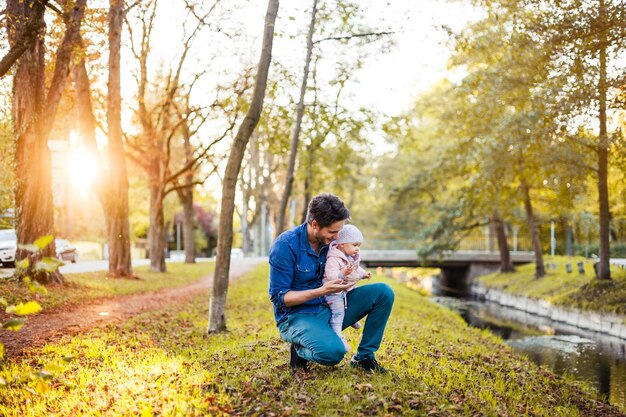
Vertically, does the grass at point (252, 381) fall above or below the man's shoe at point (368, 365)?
below

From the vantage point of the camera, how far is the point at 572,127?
17828mm

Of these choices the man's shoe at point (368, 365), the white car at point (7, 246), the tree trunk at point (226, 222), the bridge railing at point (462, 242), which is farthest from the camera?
the bridge railing at point (462, 242)

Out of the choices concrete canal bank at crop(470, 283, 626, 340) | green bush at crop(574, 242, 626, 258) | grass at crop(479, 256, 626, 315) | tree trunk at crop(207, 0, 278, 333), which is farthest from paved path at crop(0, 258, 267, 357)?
green bush at crop(574, 242, 626, 258)

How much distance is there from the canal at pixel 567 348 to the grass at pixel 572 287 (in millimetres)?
853

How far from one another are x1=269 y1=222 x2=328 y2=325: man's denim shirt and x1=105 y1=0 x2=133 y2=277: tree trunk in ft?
49.1

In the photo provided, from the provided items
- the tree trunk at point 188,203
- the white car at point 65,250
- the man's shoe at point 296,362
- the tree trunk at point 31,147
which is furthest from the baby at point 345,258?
the white car at point 65,250

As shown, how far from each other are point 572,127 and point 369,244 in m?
29.2

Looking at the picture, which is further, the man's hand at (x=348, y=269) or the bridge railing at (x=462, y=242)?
the bridge railing at (x=462, y=242)

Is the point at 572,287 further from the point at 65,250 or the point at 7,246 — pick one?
the point at 65,250

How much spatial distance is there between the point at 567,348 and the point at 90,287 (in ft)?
37.1

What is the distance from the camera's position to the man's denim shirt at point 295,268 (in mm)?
5961

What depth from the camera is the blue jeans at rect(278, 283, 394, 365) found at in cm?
587

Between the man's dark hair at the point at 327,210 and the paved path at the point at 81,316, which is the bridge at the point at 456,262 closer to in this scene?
the paved path at the point at 81,316

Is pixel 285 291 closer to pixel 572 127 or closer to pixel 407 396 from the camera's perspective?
pixel 407 396
